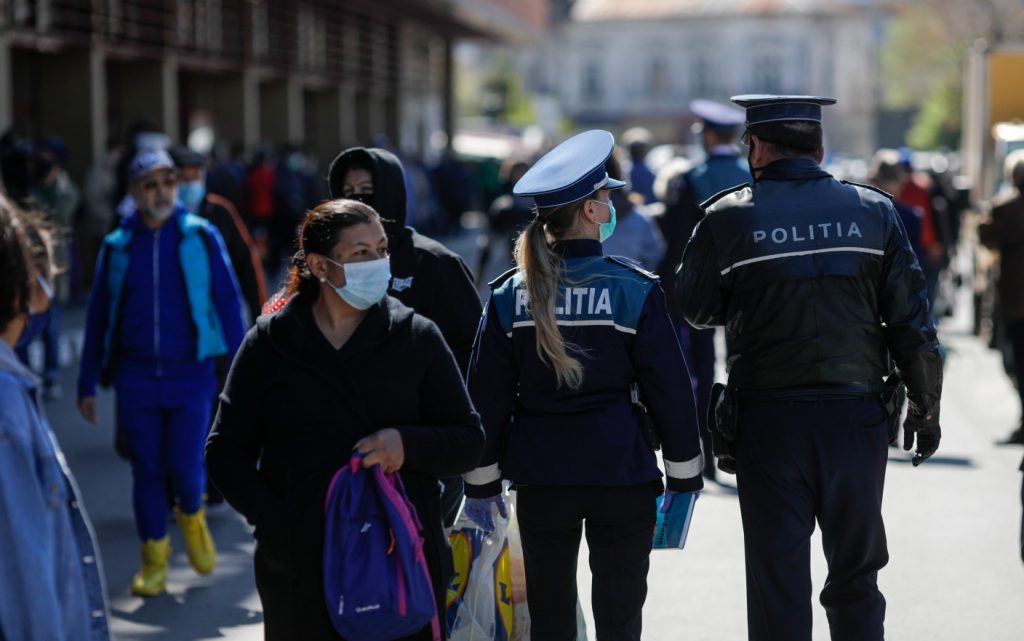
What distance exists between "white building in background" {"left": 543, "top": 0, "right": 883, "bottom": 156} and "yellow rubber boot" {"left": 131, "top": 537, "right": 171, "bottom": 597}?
96.7 m

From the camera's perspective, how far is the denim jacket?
133 inches

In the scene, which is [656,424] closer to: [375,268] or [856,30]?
[375,268]

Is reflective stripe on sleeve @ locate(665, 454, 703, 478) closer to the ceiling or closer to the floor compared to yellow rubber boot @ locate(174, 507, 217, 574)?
closer to the ceiling

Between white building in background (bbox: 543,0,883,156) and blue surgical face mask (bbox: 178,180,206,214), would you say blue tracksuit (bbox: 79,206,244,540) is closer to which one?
blue surgical face mask (bbox: 178,180,206,214)

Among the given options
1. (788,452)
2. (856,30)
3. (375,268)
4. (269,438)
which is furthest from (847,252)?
(856,30)

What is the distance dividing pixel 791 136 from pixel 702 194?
3.85 meters

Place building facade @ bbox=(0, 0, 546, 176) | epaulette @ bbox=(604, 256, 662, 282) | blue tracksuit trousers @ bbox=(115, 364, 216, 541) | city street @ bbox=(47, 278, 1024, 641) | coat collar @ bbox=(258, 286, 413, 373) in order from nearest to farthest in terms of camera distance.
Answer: coat collar @ bbox=(258, 286, 413, 373), epaulette @ bbox=(604, 256, 662, 282), city street @ bbox=(47, 278, 1024, 641), blue tracksuit trousers @ bbox=(115, 364, 216, 541), building facade @ bbox=(0, 0, 546, 176)

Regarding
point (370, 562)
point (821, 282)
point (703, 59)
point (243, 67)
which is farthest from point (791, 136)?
point (703, 59)

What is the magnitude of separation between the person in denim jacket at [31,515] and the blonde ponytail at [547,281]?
1.52 meters

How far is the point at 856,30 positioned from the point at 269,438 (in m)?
106

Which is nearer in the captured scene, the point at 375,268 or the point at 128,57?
the point at 375,268

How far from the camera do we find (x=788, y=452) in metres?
4.86

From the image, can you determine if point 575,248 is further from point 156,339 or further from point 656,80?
point 656,80

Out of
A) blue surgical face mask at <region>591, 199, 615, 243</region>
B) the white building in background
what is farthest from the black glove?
the white building in background
